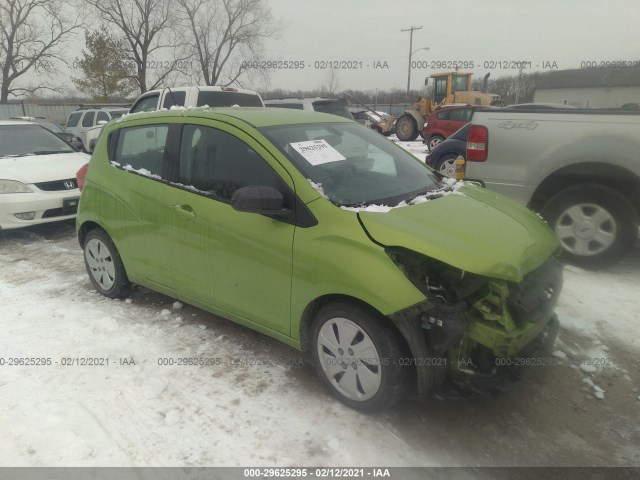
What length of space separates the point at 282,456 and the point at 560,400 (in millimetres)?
1772

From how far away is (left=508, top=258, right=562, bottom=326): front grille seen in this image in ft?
8.27

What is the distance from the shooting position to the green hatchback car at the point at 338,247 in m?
2.46

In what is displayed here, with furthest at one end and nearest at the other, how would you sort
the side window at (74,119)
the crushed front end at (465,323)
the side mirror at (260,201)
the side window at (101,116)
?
the side window at (74,119) → the side window at (101,116) → the side mirror at (260,201) → the crushed front end at (465,323)

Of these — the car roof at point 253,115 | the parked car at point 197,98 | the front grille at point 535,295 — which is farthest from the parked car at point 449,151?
the front grille at point 535,295

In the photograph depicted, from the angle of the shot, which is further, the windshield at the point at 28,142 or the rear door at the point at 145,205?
the windshield at the point at 28,142

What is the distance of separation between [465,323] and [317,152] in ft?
4.94

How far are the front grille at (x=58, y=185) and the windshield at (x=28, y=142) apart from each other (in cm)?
114

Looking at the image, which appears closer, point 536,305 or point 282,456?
point 282,456

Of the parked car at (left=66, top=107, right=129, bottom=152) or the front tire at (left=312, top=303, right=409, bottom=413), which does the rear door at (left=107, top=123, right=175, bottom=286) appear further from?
the parked car at (left=66, top=107, right=129, bottom=152)

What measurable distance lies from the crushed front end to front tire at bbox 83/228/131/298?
278 centimetres

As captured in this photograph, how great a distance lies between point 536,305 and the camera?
2.62 metres

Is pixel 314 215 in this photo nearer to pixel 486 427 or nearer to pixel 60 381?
pixel 486 427

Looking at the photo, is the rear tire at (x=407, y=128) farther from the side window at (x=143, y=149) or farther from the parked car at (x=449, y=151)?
the side window at (x=143, y=149)

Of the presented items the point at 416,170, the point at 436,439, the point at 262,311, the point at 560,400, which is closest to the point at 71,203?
the point at 262,311
